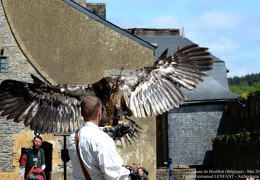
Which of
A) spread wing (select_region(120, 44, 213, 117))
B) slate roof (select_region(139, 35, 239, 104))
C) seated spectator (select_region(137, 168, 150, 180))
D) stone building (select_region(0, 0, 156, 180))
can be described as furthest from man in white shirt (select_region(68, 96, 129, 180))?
slate roof (select_region(139, 35, 239, 104))

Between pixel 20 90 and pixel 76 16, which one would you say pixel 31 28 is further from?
pixel 20 90

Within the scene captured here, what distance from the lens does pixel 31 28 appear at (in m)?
26.8

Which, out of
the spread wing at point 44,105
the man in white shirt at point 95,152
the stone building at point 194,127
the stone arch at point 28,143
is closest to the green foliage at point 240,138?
the stone building at point 194,127

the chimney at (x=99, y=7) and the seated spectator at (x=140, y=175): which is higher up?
the chimney at (x=99, y=7)

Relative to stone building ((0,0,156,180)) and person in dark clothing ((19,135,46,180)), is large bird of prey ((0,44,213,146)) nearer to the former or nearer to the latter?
person in dark clothing ((19,135,46,180))

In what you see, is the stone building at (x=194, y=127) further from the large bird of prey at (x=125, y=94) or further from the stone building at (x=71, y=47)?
the large bird of prey at (x=125, y=94)

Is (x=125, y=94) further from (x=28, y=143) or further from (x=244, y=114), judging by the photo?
(x=244, y=114)

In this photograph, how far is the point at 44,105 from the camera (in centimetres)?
1498

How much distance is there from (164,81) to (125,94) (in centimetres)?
93

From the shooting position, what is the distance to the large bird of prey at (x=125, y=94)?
1451 centimetres

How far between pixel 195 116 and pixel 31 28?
40.9 feet

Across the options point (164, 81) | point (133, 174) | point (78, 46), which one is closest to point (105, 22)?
point (78, 46)

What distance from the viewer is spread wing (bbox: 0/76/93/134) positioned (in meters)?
14.6

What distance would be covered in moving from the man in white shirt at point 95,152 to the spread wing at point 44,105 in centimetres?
651
